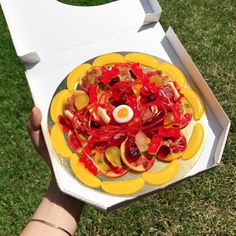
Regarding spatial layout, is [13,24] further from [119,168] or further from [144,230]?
[144,230]

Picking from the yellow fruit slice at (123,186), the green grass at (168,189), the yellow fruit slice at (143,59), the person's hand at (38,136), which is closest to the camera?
the yellow fruit slice at (123,186)

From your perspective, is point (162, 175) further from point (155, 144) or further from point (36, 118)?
point (36, 118)

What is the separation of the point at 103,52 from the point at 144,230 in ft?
2.34

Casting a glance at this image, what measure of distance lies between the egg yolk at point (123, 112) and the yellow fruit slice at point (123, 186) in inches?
7.1

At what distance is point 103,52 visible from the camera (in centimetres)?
138

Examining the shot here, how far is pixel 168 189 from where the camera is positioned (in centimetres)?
175

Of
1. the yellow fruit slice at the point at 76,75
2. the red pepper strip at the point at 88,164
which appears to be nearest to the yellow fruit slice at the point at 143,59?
the yellow fruit slice at the point at 76,75

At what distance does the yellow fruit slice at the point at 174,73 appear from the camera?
4.25ft

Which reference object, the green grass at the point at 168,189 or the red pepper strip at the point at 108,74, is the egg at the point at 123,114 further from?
the green grass at the point at 168,189

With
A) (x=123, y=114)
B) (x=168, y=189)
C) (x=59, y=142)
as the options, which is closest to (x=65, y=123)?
(x=59, y=142)

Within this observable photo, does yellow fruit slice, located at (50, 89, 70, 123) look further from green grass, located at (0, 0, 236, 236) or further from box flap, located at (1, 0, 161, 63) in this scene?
green grass, located at (0, 0, 236, 236)

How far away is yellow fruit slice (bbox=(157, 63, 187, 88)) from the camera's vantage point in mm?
1295

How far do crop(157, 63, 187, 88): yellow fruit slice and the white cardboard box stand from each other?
A: 23mm

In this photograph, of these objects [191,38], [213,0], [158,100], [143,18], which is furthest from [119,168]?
[213,0]
